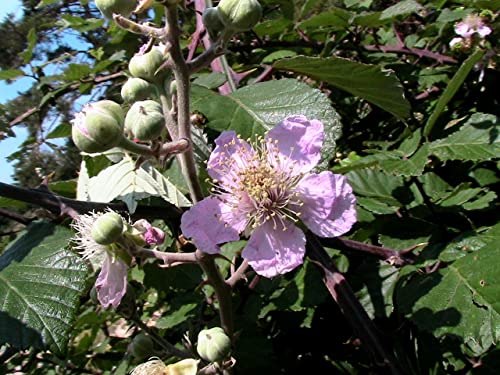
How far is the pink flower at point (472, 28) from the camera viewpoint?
1.72 metres

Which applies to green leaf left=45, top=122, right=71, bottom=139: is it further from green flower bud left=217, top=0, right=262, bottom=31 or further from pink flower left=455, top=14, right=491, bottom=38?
pink flower left=455, top=14, right=491, bottom=38

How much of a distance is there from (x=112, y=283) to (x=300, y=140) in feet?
1.26

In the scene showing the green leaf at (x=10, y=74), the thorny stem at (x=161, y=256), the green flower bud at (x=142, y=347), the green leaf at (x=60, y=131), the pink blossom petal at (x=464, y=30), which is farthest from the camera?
the green leaf at (x=10, y=74)

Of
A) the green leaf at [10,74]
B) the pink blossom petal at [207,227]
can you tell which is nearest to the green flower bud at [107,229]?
the pink blossom petal at [207,227]

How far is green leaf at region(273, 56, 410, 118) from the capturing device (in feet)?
3.50

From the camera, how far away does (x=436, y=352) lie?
3.90 feet

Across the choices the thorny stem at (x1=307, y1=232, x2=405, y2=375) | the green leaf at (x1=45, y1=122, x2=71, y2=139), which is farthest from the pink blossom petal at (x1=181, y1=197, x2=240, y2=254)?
the green leaf at (x1=45, y1=122, x2=71, y2=139)

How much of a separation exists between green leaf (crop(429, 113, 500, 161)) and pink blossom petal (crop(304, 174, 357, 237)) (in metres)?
0.49

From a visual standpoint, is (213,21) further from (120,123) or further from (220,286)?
(220,286)

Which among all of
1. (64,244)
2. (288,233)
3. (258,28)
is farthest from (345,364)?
(258,28)

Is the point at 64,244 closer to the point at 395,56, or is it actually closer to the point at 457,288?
the point at 457,288

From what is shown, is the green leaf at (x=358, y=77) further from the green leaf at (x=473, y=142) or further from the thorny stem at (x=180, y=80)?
the thorny stem at (x=180, y=80)

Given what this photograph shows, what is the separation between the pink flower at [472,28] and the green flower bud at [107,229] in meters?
1.36

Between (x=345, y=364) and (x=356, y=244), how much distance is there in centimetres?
42
